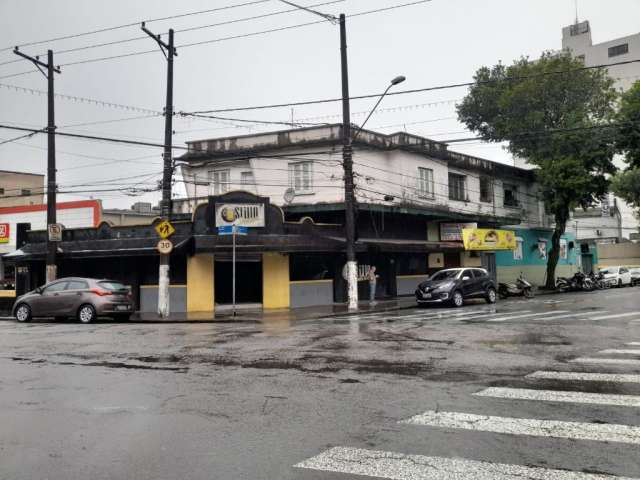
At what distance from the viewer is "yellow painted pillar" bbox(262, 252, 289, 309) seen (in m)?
23.9

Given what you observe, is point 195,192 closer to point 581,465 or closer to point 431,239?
point 431,239

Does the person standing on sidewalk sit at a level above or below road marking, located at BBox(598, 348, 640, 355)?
above

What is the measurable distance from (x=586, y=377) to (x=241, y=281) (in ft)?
60.6

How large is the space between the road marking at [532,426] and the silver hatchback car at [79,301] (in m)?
15.7

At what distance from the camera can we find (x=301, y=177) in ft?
88.2

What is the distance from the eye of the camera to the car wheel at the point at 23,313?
20125 millimetres

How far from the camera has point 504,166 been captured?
36219 millimetres

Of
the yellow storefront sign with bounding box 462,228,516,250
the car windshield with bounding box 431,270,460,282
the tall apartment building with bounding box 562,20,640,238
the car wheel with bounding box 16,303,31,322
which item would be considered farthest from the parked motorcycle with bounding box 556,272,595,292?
the tall apartment building with bounding box 562,20,640,238

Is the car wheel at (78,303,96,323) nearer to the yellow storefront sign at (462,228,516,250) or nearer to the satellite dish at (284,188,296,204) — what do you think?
the satellite dish at (284,188,296,204)

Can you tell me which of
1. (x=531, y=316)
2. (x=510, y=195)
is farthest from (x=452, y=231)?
(x=531, y=316)

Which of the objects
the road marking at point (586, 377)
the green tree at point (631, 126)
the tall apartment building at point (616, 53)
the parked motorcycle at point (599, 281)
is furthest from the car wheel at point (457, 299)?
the tall apartment building at point (616, 53)

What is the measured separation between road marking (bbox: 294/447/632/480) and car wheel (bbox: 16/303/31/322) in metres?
18.6

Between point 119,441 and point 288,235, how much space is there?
18.5 metres

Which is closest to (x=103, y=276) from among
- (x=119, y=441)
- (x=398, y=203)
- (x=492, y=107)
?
(x=398, y=203)
